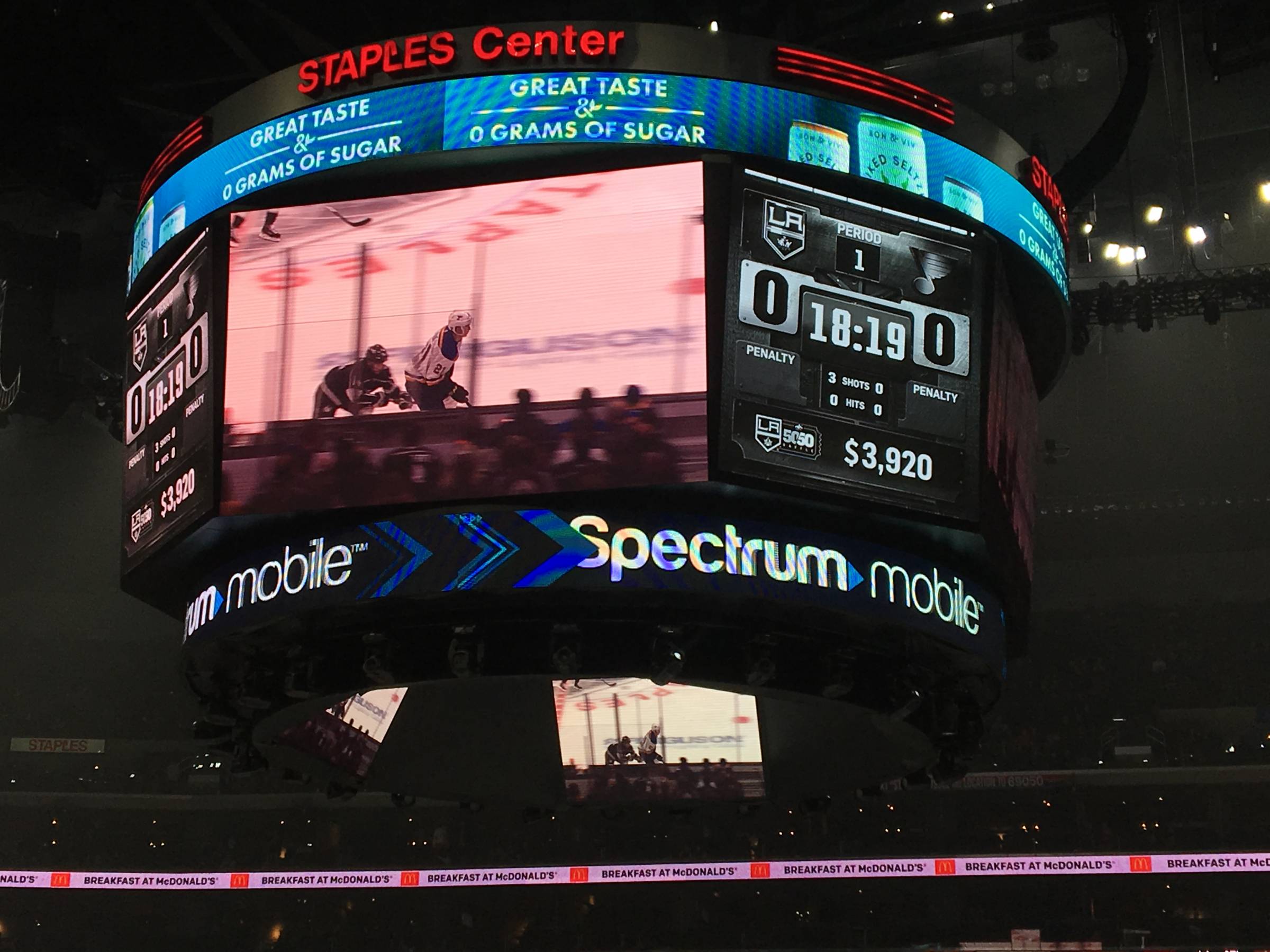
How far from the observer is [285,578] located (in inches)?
366

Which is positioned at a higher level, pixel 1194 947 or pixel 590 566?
pixel 590 566

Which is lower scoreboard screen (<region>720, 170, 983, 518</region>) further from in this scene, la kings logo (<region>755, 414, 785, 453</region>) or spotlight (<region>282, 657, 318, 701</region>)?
→ spotlight (<region>282, 657, 318, 701</region>)

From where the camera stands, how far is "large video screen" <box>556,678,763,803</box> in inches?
480

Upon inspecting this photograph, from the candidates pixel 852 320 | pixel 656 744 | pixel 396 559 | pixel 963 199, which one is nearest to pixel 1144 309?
pixel 963 199

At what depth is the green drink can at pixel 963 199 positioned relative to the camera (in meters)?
9.73

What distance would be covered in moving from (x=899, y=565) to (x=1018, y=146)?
130 inches

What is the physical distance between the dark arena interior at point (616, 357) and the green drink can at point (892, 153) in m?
0.03

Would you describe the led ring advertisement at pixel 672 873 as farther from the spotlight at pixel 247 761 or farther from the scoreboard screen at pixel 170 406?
the scoreboard screen at pixel 170 406

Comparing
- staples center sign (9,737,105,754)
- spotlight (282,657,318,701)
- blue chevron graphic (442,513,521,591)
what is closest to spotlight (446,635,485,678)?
blue chevron graphic (442,513,521,591)

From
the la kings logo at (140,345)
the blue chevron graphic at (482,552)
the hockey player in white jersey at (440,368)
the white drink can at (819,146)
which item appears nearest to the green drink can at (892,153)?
the white drink can at (819,146)

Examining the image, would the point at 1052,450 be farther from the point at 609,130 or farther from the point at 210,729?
the point at 210,729

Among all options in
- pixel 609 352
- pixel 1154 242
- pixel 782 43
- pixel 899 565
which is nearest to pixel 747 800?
pixel 899 565

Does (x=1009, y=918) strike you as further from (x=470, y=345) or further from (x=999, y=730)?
(x=470, y=345)

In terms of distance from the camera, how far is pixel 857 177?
9.40 metres
